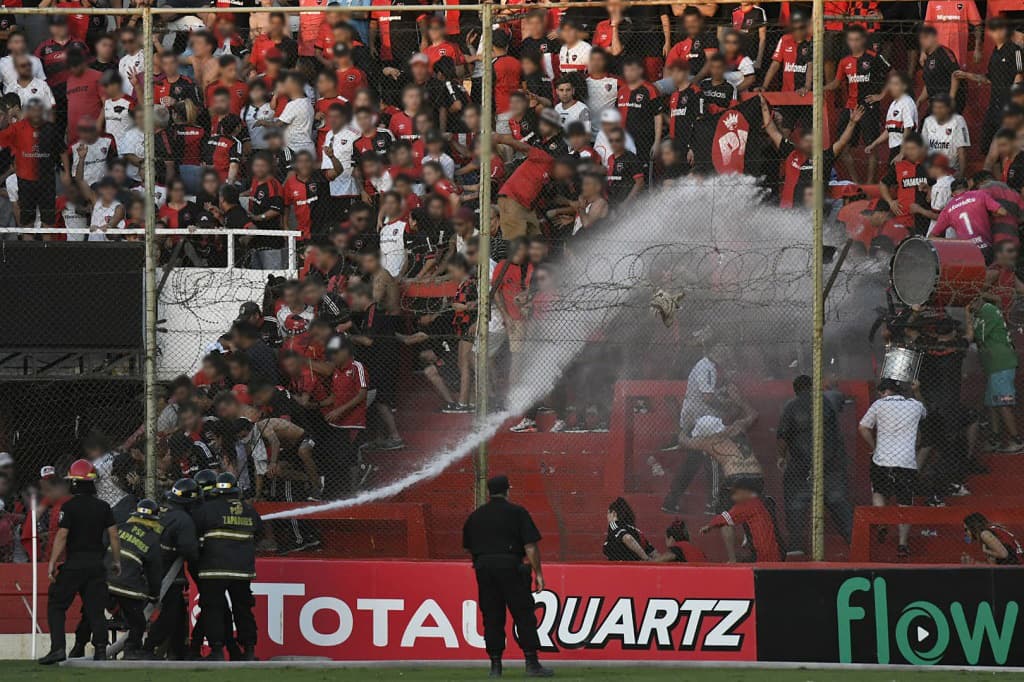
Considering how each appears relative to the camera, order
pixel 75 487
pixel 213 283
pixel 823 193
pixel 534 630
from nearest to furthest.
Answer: pixel 534 630 < pixel 75 487 < pixel 823 193 < pixel 213 283

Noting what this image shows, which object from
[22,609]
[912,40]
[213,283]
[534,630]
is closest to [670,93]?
[912,40]

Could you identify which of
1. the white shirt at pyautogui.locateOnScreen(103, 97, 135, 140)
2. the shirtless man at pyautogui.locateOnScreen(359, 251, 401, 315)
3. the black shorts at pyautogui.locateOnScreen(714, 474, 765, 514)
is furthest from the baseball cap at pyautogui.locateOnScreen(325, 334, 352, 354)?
the black shorts at pyautogui.locateOnScreen(714, 474, 765, 514)

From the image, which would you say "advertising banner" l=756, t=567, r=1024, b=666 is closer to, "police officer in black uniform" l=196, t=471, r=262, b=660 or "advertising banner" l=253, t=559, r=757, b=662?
"advertising banner" l=253, t=559, r=757, b=662

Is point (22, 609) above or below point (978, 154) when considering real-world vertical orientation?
below

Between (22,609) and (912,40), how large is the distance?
847 cm

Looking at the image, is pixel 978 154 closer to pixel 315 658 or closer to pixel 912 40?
pixel 912 40

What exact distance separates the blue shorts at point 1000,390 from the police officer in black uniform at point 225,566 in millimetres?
5825

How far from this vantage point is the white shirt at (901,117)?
47.6 feet

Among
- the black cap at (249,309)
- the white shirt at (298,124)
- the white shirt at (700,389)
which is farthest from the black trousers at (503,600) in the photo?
the white shirt at (298,124)

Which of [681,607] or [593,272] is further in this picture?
[593,272]

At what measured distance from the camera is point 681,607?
12234 mm

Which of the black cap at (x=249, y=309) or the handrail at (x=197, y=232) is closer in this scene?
the black cap at (x=249, y=309)

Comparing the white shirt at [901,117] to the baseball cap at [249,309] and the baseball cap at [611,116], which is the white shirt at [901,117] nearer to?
the baseball cap at [611,116]

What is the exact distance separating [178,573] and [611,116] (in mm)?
5303
